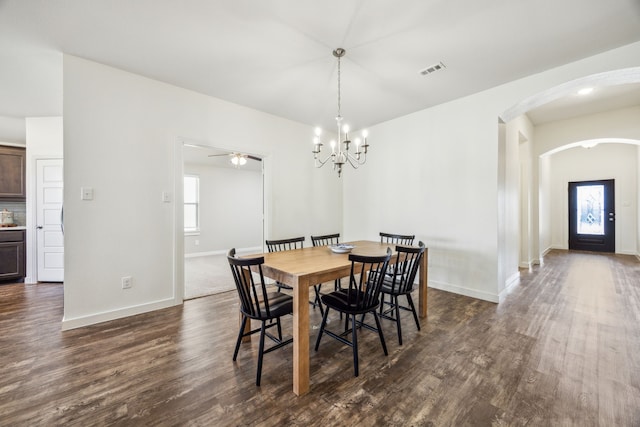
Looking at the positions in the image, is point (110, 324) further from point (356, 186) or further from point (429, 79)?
point (429, 79)

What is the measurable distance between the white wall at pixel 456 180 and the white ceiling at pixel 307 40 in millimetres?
217

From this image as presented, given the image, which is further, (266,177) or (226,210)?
(226,210)

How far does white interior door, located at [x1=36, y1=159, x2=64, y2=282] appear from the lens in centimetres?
432

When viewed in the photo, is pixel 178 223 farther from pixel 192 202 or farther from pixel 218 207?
pixel 218 207

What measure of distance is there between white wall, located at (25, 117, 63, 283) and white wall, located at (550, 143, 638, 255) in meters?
11.7

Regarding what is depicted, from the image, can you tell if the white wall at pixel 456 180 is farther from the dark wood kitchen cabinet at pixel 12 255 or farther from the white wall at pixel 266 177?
the dark wood kitchen cabinet at pixel 12 255

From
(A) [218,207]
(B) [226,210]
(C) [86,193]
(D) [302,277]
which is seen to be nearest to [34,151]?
(C) [86,193]

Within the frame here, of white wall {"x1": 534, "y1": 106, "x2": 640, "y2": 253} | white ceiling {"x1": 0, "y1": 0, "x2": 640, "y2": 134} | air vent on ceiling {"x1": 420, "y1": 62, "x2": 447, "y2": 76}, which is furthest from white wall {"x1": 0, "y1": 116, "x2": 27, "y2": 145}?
white wall {"x1": 534, "y1": 106, "x2": 640, "y2": 253}

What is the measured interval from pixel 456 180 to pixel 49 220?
6588mm

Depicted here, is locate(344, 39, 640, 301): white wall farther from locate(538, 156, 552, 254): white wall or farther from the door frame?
the door frame

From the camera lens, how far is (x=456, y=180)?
150 inches

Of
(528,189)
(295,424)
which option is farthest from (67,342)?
(528,189)

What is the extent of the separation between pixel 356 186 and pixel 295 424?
4.25 metres

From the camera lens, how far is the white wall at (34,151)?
429 centimetres
